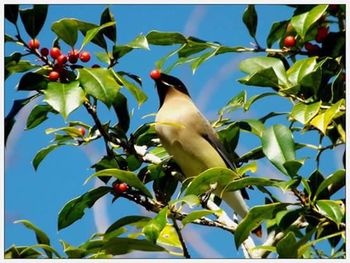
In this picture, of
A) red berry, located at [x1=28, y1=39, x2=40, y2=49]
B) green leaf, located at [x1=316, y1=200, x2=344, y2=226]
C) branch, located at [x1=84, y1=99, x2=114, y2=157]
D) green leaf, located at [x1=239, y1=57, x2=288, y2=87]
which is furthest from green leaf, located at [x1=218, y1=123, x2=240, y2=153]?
red berry, located at [x1=28, y1=39, x2=40, y2=49]

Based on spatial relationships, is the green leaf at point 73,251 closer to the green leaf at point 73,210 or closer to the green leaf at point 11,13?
the green leaf at point 73,210

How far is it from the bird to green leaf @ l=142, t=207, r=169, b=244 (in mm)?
1188

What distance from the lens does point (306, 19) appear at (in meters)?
3.81

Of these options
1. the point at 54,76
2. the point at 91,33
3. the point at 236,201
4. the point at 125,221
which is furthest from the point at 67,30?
the point at 236,201

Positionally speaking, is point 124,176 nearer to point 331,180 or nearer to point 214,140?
point 331,180

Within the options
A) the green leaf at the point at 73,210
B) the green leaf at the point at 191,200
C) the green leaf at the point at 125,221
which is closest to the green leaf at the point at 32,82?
the green leaf at the point at 73,210

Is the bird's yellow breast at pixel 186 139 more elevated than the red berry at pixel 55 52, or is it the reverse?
the red berry at pixel 55 52

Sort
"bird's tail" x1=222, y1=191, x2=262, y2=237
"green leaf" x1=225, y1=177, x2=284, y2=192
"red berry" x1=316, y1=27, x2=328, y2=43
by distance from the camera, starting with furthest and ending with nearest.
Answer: "bird's tail" x1=222, y1=191, x2=262, y2=237 → "red berry" x1=316, y1=27, x2=328, y2=43 → "green leaf" x1=225, y1=177, x2=284, y2=192

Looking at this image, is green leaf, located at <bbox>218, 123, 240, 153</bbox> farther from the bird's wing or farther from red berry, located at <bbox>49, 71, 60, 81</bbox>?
red berry, located at <bbox>49, 71, 60, 81</bbox>

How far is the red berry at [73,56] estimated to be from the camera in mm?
3723

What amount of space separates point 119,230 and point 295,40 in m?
1.15

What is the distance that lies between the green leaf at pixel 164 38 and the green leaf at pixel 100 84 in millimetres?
537

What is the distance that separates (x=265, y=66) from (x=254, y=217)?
0.76 m

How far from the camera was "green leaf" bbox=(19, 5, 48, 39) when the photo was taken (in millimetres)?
3730
